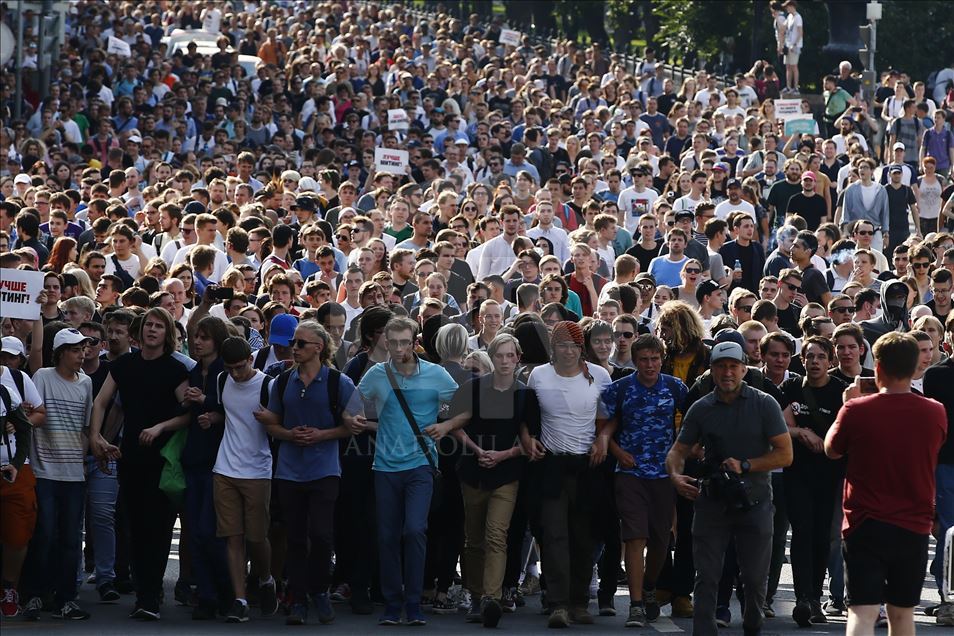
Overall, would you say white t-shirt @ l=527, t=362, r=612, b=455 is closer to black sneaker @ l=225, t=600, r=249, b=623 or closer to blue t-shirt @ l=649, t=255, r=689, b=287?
black sneaker @ l=225, t=600, r=249, b=623

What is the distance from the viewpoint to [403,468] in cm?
1123

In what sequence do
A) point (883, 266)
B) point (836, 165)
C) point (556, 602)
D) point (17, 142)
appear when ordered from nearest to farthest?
point (556, 602) → point (883, 266) → point (836, 165) → point (17, 142)

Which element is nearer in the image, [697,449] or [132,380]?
[697,449]

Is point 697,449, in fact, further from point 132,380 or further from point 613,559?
point 132,380

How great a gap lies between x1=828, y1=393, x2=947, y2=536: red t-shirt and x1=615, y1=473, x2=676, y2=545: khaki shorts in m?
1.88

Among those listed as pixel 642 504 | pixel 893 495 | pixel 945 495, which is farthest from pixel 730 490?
pixel 945 495

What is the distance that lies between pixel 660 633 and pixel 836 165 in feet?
48.2

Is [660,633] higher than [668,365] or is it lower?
lower

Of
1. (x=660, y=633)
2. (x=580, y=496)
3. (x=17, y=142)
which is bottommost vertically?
(x=660, y=633)

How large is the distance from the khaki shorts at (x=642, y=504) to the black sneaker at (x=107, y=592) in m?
3.09

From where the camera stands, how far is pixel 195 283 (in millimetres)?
15312

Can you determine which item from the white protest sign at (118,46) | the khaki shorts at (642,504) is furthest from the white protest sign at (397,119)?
the khaki shorts at (642,504)

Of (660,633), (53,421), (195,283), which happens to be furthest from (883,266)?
(53,421)

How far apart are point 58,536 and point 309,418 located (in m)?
1.65
